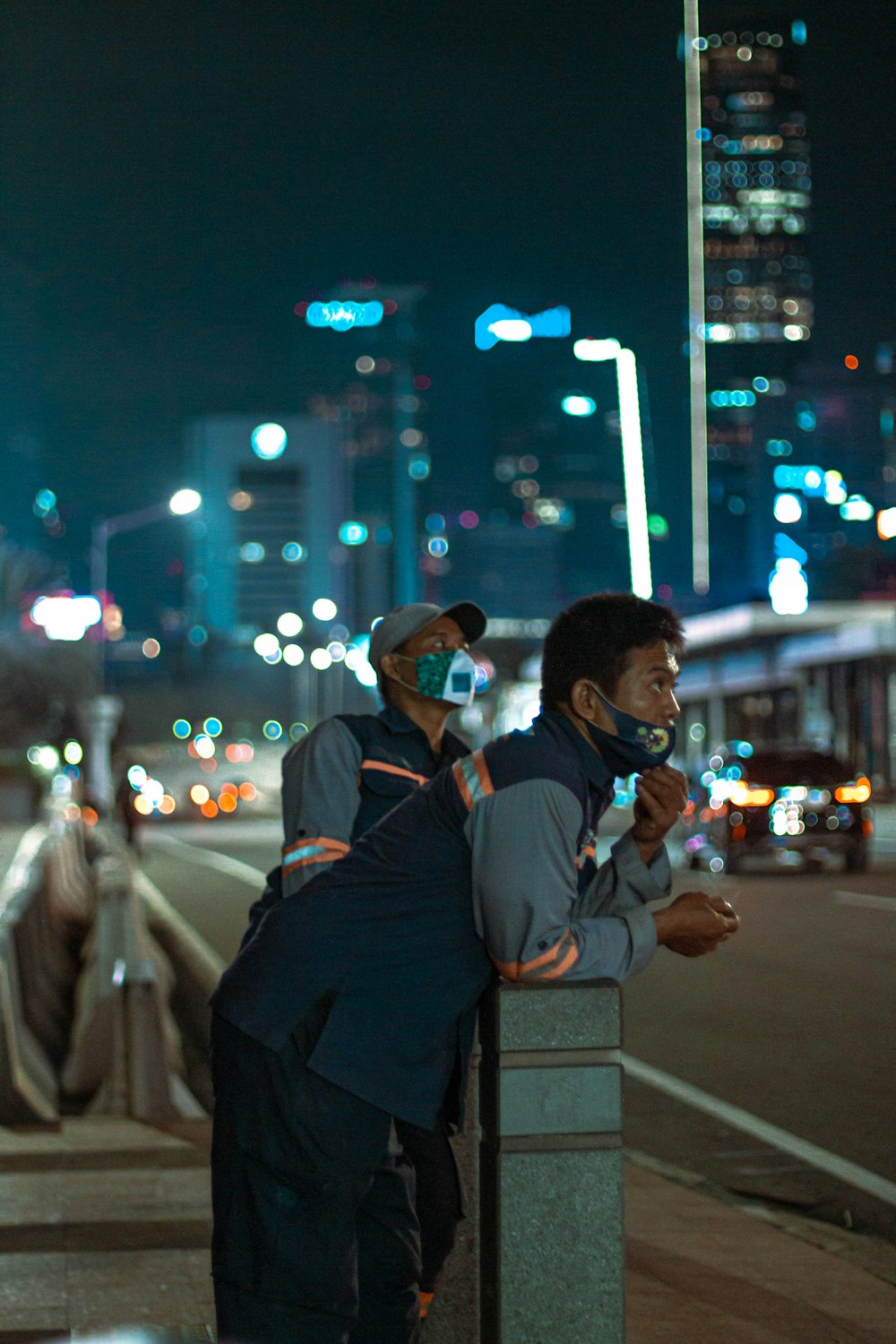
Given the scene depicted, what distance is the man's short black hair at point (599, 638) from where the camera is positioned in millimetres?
3514

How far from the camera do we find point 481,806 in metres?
3.29

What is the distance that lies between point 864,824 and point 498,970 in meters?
21.3

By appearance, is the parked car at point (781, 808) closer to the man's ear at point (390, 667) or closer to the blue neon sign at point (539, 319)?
the blue neon sign at point (539, 319)

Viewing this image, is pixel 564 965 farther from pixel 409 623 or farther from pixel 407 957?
pixel 409 623

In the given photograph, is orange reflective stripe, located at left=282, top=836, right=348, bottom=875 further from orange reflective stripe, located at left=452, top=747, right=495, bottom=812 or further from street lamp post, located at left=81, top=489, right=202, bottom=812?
street lamp post, located at left=81, top=489, right=202, bottom=812

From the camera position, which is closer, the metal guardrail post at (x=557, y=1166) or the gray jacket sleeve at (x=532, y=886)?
the gray jacket sleeve at (x=532, y=886)

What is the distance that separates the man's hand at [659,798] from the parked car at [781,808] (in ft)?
66.5

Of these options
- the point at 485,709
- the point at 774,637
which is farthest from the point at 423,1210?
the point at 485,709

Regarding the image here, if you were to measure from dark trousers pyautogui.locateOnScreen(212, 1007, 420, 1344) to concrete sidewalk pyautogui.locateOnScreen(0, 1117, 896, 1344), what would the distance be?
1374 millimetres

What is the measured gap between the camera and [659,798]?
3.68 metres

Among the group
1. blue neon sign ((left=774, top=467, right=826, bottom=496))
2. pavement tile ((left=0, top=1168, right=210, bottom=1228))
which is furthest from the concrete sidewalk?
blue neon sign ((left=774, top=467, right=826, bottom=496))

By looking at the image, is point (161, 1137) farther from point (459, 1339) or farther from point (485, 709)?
point (485, 709)

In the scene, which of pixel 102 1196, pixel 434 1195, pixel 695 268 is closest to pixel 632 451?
pixel 695 268

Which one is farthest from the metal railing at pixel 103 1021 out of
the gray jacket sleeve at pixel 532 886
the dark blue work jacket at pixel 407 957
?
the gray jacket sleeve at pixel 532 886
